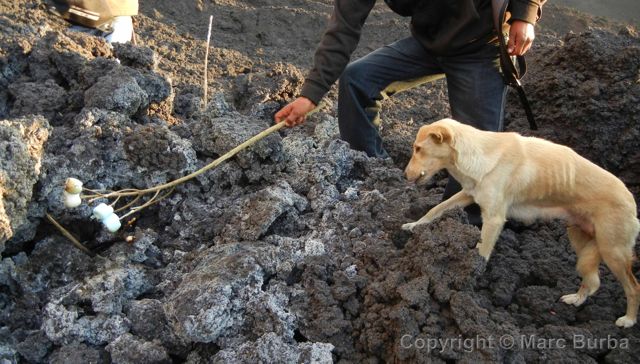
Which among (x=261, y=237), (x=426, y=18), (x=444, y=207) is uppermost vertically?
(x=426, y=18)

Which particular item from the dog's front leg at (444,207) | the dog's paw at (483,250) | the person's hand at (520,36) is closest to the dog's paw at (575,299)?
the dog's paw at (483,250)

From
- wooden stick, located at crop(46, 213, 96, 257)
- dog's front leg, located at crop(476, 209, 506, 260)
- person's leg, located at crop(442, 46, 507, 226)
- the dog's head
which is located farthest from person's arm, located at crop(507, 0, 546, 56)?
wooden stick, located at crop(46, 213, 96, 257)

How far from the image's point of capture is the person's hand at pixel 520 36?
3293mm

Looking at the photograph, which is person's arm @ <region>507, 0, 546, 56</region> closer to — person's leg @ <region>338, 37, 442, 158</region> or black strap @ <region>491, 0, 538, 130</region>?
black strap @ <region>491, 0, 538, 130</region>

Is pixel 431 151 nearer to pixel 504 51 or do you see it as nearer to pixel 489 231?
pixel 489 231

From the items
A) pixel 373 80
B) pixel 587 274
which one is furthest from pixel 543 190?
pixel 373 80

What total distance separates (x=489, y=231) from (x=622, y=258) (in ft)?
2.11

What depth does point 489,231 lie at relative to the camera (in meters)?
3.03

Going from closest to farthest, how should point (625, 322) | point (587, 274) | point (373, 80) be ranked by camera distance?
point (625, 322)
point (587, 274)
point (373, 80)

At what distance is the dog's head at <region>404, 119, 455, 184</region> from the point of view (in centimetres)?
297

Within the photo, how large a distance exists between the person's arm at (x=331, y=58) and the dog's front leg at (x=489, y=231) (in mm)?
1223

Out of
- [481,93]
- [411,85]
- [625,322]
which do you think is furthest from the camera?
[411,85]

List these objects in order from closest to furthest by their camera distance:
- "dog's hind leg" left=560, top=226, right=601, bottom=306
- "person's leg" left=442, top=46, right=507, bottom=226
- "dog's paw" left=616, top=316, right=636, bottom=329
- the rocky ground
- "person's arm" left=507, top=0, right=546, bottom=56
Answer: the rocky ground, "dog's paw" left=616, top=316, right=636, bottom=329, "dog's hind leg" left=560, top=226, right=601, bottom=306, "person's arm" left=507, top=0, right=546, bottom=56, "person's leg" left=442, top=46, right=507, bottom=226

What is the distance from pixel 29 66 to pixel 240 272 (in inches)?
105
